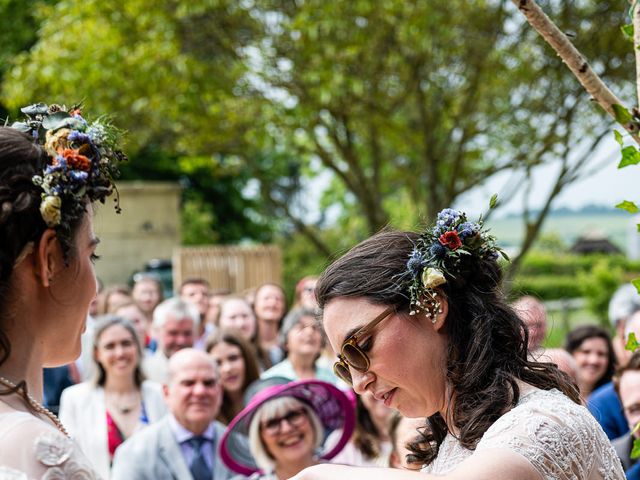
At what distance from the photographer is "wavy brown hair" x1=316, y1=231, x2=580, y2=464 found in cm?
243

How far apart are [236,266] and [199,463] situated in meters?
8.66

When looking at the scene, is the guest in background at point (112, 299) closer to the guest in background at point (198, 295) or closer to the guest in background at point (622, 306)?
the guest in background at point (198, 295)

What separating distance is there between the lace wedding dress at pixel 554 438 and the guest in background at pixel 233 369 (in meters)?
4.50

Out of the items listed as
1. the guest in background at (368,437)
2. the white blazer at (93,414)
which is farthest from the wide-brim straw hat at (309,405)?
the white blazer at (93,414)

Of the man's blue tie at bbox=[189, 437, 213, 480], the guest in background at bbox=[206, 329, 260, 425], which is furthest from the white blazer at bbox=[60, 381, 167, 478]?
the man's blue tie at bbox=[189, 437, 213, 480]

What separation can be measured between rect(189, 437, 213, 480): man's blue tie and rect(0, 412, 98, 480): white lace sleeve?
147 inches

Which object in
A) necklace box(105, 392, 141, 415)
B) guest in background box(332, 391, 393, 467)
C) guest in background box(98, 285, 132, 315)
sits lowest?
guest in background box(332, 391, 393, 467)

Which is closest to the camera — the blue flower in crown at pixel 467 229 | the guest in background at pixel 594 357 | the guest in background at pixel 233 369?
the blue flower in crown at pixel 467 229

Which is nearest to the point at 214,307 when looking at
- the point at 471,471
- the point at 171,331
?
the point at 171,331

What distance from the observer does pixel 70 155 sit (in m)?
2.21

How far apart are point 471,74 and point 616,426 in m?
7.45

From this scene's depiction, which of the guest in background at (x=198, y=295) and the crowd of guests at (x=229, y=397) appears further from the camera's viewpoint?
the guest in background at (x=198, y=295)

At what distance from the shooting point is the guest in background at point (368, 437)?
6098 millimetres

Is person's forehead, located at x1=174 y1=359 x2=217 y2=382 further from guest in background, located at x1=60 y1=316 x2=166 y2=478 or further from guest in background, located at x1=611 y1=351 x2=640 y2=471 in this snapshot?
guest in background, located at x1=611 y1=351 x2=640 y2=471
